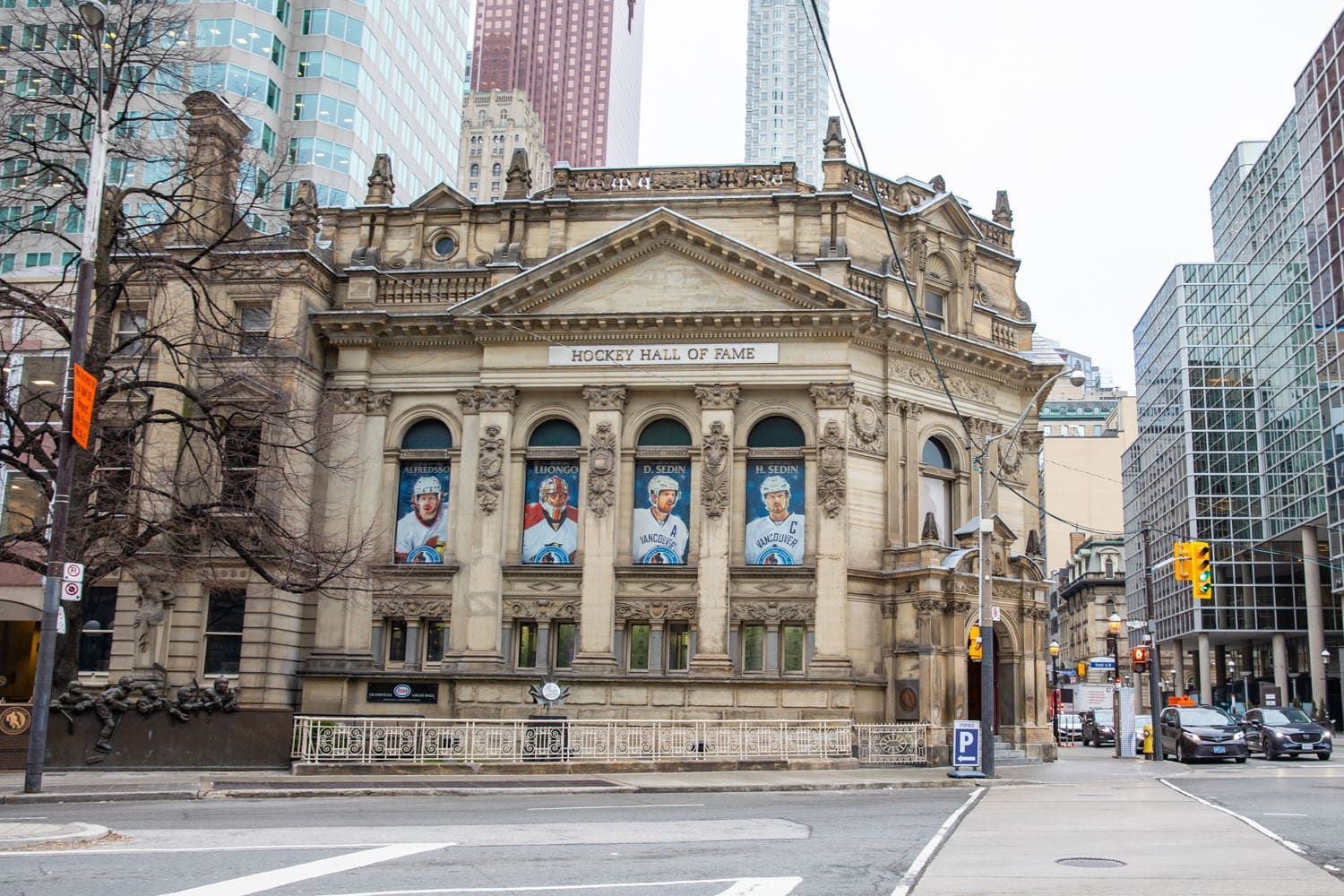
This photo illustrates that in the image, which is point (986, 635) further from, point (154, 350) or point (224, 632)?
point (154, 350)

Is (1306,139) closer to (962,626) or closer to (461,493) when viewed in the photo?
(962,626)

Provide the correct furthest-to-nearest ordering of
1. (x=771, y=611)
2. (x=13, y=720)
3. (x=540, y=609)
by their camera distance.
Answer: (x=540, y=609) < (x=771, y=611) < (x=13, y=720)

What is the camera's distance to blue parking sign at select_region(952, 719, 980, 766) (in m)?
29.1

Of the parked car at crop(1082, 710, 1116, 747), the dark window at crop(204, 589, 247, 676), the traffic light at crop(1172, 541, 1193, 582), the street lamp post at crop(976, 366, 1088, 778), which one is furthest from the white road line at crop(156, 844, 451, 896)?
the parked car at crop(1082, 710, 1116, 747)

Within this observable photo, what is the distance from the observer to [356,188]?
75.4 m

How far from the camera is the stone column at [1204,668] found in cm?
9306

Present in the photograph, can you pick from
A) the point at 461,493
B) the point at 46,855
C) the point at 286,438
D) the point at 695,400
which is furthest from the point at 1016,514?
the point at 46,855

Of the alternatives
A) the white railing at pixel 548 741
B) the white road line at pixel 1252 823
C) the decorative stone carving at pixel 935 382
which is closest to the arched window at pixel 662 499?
the decorative stone carving at pixel 935 382

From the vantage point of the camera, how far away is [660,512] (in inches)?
1538

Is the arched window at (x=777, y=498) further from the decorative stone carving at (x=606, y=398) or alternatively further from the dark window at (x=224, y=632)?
the dark window at (x=224, y=632)

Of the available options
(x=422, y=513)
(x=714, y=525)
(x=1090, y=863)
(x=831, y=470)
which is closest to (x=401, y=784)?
(x=714, y=525)

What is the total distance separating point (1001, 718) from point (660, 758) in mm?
15111

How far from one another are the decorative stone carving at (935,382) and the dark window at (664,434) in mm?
6653

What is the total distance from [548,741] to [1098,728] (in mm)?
36493
